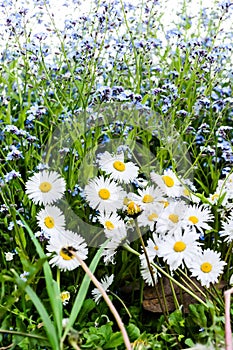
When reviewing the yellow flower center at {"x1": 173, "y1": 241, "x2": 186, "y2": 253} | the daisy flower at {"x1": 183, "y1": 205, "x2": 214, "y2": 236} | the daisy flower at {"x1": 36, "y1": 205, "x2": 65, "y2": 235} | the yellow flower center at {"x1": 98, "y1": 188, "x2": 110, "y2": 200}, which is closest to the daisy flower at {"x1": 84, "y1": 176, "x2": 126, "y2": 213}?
the yellow flower center at {"x1": 98, "y1": 188, "x2": 110, "y2": 200}

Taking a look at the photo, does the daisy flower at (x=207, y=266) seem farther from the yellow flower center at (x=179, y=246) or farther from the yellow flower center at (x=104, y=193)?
the yellow flower center at (x=104, y=193)

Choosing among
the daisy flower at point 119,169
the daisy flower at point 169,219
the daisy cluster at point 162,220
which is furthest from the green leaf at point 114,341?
the daisy flower at point 119,169

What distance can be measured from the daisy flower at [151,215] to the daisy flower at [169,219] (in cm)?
3

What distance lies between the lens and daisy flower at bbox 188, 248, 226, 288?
1.39 metres

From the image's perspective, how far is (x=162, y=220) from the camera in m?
1.50

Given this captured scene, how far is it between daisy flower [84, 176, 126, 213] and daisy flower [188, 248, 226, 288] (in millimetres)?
322

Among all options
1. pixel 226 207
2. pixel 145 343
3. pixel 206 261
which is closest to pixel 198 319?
pixel 206 261

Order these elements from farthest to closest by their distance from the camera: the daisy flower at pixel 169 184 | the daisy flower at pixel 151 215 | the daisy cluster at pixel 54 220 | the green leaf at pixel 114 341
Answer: the daisy flower at pixel 169 184
the daisy flower at pixel 151 215
the daisy cluster at pixel 54 220
the green leaf at pixel 114 341

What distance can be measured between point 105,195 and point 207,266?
37 centimetres

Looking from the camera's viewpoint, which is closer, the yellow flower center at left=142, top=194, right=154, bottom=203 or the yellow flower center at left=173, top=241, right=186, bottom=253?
the yellow flower center at left=173, top=241, right=186, bottom=253

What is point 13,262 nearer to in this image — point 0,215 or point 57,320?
point 0,215

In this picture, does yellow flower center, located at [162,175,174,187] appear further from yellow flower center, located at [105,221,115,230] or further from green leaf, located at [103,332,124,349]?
green leaf, located at [103,332,124,349]

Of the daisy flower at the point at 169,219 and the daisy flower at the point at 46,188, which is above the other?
the daisy flower at the point at 46,188

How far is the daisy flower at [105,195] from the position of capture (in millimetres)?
1628
